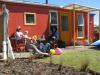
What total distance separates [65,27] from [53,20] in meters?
1.41

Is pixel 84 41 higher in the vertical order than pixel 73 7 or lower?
lower

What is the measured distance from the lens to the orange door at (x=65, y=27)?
21.7m

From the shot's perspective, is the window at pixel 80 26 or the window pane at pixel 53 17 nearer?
the window pane at pixel 53 17

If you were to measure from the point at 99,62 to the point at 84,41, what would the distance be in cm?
1094

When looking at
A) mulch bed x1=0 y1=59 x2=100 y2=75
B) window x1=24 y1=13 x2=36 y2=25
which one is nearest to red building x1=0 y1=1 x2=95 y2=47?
window x1=24 y1=13 x2=36 y2=25

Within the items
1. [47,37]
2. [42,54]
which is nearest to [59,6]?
[47,37]

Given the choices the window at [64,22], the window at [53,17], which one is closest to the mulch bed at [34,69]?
the window at [53,17]

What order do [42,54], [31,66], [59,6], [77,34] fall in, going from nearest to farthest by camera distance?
[31,66] < [42,54] < [59,6] < [77,34]

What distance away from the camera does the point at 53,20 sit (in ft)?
69.4

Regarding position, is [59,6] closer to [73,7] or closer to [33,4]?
[73,7]

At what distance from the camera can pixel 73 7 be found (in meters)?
21.4

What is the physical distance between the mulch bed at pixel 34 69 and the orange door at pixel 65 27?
8.82 metres

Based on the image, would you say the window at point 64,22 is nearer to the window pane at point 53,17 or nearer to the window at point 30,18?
the window pane at point 53,17

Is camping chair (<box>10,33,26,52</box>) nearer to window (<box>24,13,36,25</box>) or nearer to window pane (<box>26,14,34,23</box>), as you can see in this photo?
window (<box>24,13,36,25</box>)
